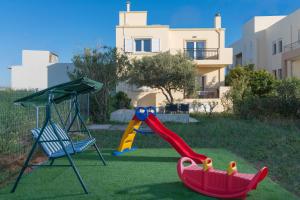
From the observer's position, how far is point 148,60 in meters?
24.9

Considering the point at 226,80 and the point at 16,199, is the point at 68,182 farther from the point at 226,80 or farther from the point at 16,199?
Result: the point at 226,80

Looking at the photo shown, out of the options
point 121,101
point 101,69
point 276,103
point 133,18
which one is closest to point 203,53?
point 133,18

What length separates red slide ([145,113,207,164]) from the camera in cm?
900

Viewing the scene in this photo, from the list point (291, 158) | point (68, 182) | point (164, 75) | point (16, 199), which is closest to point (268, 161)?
point (291, 158)

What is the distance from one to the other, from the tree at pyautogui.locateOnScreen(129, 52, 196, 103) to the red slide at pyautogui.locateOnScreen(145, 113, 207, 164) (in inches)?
571

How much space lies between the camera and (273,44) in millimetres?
33125

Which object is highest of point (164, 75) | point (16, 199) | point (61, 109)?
point (164, 75)

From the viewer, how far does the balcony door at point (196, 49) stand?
2941 centimetres

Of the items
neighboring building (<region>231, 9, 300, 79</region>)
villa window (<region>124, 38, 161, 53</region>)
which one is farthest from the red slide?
villa window (<region>124, 38, 161, 53</region>)

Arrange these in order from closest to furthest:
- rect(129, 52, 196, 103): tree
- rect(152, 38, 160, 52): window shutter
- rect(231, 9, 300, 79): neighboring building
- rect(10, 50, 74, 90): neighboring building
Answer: rect(129, 52, 196, 103): tree → rect(231, 9, 300, 79): neighboring building → rect(152, 38, 160, 52): window shutter → rect(10, 50, 74, 90): neighboring building

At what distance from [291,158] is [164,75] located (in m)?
15.2

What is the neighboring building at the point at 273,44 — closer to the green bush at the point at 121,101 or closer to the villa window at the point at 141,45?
the villa window at the point at 141,45

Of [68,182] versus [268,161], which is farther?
[268,161]

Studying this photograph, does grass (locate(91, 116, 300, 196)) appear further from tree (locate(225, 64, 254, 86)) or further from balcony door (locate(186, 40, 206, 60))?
balcony door (locate(186, 40, 206, 60))
